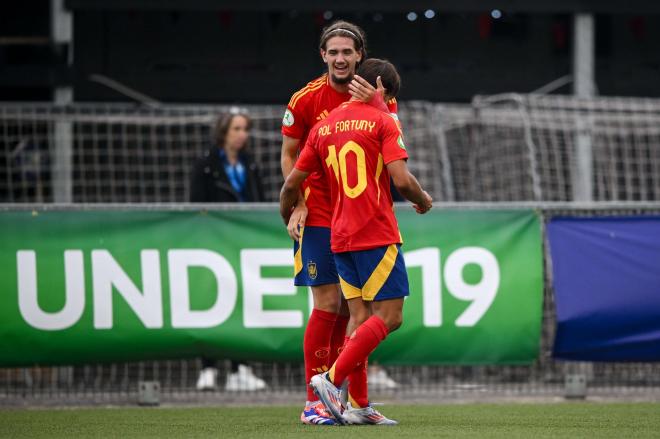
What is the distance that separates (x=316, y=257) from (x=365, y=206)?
60cm

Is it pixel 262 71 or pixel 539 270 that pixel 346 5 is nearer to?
pixel 262 71

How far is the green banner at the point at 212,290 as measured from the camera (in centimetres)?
971

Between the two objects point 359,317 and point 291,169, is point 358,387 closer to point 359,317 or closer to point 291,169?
point 359,317

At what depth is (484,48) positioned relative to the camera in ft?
51.3

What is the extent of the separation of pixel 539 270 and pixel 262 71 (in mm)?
5849

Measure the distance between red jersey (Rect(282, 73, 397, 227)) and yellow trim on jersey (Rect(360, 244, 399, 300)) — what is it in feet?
1.77

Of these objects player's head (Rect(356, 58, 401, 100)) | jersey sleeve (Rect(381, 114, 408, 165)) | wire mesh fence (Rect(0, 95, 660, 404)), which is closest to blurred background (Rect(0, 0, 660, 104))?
wire mesh fence (Rect(0, 95, 660, 404))

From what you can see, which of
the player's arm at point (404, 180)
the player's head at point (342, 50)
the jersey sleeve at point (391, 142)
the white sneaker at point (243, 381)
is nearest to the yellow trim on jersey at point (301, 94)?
the player's head at point (342, 50)

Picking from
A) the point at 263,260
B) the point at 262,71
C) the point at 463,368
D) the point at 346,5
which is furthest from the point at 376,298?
the point at 262,71

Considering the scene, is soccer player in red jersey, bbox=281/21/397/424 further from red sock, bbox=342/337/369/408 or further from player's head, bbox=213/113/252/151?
player's head, bbox=213/113/252/151

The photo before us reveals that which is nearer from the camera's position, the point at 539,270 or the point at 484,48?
the point at 539,270

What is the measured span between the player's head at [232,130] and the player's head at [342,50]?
2866 mm

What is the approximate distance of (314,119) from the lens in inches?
314

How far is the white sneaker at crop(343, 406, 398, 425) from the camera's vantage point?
301 inches
